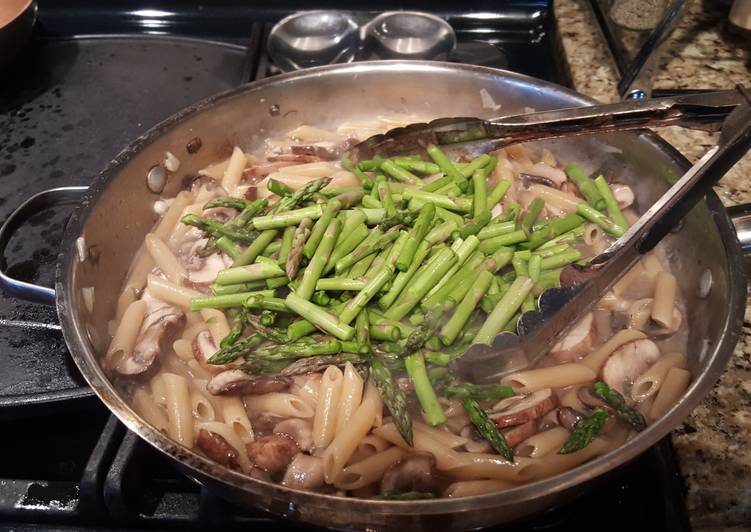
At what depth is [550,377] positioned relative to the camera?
6.11 ft

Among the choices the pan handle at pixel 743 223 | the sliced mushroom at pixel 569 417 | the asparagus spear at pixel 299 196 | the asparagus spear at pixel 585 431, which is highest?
the pan handle at pixel 743 223

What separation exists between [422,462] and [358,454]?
0.19 m

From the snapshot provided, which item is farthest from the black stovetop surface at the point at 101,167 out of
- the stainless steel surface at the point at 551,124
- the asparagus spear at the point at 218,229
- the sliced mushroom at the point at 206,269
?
the stainless steel surface at the point at 551,124

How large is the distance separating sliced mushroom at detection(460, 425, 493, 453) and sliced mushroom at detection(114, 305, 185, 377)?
103 cm

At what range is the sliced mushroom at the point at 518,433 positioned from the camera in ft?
5.71

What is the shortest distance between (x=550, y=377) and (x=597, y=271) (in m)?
0.37

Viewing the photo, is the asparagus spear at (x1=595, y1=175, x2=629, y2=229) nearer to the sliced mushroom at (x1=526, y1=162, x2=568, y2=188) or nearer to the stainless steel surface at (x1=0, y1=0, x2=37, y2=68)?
the sliced mushroom at (x1=526, y1=162, x2=568, y2=188)

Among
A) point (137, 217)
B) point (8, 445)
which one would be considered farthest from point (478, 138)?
point (8, 445)

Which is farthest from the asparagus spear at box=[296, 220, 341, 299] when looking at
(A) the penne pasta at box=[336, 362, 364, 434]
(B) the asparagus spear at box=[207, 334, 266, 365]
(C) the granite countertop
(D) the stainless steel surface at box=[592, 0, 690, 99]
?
(D) the stainless steel surface at box=[592, 0, 690, 99]

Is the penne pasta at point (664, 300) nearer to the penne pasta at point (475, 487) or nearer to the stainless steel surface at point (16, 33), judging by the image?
the penne pasta at point (475, 487)

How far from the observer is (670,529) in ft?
5.36

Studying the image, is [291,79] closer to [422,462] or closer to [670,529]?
[422,462]

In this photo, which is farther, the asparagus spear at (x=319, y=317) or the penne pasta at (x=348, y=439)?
the asparagus spear at (x=319, y=317)

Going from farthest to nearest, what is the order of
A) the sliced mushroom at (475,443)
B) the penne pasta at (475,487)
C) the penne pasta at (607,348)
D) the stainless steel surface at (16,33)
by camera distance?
the stainless steel surface at (16,33) < the penne pasta at (607,348) < the sliced mushroom at (475,443) < the penne pasta at (475,487)
